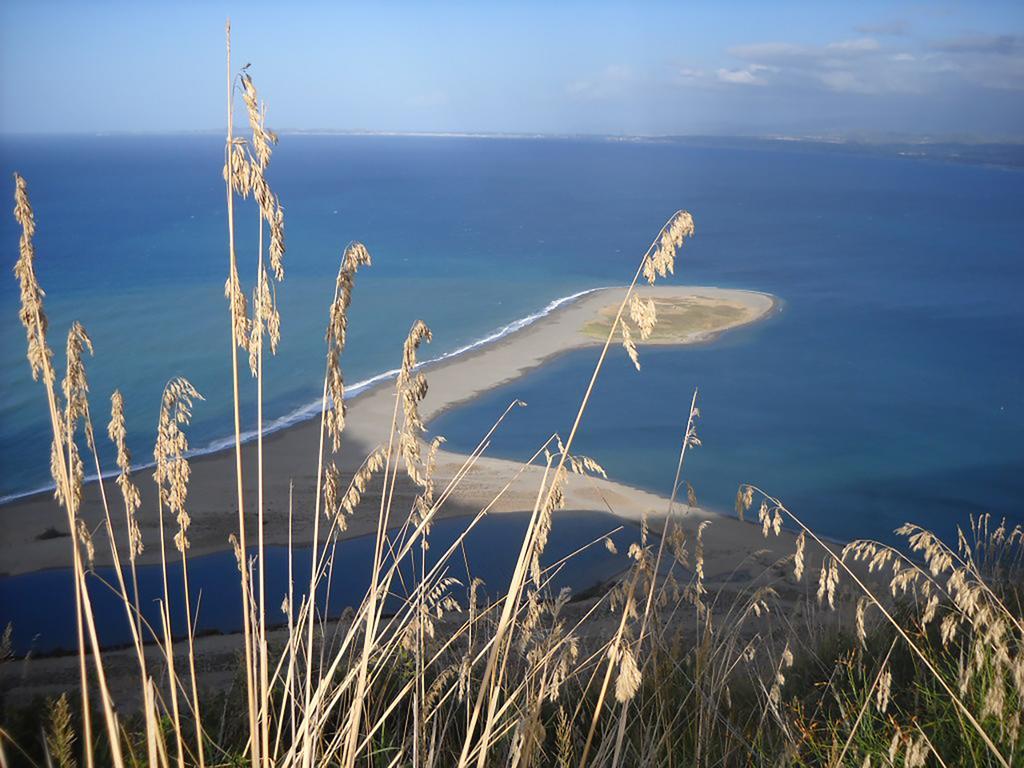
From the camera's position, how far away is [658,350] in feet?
52.7

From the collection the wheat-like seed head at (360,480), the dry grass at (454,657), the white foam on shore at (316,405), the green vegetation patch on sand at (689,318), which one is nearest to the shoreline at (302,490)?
the white foam on shore at (316,405)

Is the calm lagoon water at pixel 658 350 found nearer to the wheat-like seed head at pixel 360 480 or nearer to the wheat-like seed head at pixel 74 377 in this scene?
the wheat-like seed head at pixel 360 480

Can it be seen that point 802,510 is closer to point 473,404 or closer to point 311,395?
point 473,404

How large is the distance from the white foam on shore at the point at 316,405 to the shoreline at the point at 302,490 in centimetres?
9

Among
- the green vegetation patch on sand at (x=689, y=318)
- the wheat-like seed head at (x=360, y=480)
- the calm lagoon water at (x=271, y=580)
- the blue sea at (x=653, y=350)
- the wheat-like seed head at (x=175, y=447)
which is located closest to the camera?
the wheat-like seed head at (x=175, y=447)

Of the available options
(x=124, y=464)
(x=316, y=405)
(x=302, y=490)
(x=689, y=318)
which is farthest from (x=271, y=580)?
(x=689, y=318)

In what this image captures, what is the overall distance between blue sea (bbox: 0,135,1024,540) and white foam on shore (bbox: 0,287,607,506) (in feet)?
0.39

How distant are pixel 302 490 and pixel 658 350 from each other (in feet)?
25.9

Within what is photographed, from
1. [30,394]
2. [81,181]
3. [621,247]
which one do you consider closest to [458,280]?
[621,247]

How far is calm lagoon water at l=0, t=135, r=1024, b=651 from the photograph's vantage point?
1188 cm

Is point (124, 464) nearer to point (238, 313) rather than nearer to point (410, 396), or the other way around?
point (238, 313)

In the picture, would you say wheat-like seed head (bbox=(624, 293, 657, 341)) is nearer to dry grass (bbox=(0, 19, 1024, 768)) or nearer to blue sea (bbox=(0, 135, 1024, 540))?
dry grass (bbox=(0, 19, 1024, 768))

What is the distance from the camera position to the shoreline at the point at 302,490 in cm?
902

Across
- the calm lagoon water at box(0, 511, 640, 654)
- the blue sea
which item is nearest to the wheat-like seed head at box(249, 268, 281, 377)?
the blue sea
